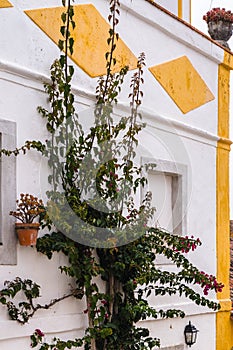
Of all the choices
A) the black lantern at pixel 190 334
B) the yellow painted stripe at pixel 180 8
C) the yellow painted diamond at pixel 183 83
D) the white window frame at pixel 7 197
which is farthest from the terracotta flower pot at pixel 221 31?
the white window frame at pixel 7 197

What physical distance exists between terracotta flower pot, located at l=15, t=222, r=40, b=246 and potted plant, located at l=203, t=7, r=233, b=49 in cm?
601

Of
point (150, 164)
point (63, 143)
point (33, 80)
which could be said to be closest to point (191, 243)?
point (150, 164)

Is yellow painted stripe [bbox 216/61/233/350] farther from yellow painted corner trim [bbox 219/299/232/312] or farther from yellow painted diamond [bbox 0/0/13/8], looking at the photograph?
yellow painted diamond [bbox 0/0/13/8]

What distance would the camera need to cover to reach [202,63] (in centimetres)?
1145

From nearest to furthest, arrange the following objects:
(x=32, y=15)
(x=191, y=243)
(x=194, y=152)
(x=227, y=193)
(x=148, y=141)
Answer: (x=32, y=15) < (x=191, y=243) < (x=148, y=141) < (x=194, y=152) < (x=227, y=193)

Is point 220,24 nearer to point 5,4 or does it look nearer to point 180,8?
point 180,8

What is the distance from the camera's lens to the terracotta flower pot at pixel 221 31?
41.8ft

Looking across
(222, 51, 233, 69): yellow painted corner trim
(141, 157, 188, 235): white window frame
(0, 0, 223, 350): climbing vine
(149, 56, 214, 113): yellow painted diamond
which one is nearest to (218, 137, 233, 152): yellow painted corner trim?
(149, 56, 214, 113): yellow painted diamond

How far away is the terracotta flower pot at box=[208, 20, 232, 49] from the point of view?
502 inches

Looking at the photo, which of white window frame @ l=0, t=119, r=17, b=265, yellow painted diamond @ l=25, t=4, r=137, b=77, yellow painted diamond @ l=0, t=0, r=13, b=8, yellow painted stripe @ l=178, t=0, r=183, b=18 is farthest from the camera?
yellow painted stripe @ l=178, t=0, r=183, b=18

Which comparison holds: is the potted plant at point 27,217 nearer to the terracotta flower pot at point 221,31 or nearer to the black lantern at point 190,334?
the black lantern at point 190,334

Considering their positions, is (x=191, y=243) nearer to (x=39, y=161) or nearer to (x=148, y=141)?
(x=148, y=141)

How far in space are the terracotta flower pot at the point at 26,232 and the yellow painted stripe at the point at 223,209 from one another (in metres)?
4.59

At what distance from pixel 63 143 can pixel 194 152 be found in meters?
3.16
